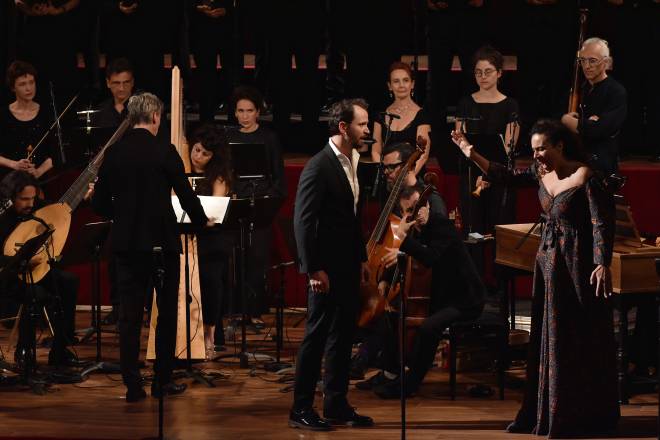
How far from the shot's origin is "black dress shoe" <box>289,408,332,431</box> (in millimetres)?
6012

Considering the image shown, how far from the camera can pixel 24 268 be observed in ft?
22.5

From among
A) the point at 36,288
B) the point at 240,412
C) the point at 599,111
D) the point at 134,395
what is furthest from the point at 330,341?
the point at 599,111

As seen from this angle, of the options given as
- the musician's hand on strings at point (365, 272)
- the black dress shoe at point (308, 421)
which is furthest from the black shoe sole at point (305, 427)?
the musician's hand on strings at point (365, 272)

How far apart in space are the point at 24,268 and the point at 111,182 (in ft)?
2.44

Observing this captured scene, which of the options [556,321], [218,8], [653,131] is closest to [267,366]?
[556,321]

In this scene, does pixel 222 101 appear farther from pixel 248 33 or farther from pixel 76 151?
pixel 76 151

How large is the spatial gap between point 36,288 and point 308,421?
217 cm

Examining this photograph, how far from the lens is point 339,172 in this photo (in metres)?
6.00

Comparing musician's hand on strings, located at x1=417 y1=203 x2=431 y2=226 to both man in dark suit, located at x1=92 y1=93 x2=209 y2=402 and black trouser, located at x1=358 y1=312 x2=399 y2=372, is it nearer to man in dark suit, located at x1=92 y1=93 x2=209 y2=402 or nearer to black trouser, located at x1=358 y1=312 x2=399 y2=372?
black trouser, located at x1=358 y1=312 x2=399 y2=372

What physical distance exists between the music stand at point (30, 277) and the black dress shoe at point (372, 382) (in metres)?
1.70

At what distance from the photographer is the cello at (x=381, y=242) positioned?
6547mm

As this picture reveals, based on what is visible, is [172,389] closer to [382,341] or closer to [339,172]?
[382,341]

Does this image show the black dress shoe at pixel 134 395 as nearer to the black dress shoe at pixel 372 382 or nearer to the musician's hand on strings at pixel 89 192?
the black dress shoe at pixel 372 382

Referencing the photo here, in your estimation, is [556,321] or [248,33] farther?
[248,33]
